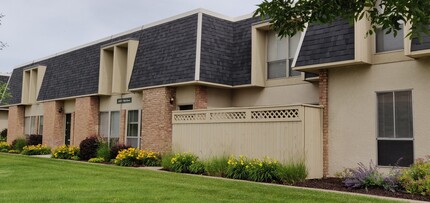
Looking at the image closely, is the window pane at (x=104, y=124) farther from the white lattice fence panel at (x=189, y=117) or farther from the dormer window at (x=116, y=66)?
the white lattice fence panel at (x=189, y=117)

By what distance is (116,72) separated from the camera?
22.5 metres

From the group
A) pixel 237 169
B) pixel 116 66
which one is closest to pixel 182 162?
pixel 237 169

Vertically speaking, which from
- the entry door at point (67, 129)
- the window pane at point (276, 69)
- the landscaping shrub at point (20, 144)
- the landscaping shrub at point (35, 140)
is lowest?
the landscaping shrub at point (20, 144)

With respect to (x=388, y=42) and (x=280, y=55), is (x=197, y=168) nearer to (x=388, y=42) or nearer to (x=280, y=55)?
(x=280, y=55)

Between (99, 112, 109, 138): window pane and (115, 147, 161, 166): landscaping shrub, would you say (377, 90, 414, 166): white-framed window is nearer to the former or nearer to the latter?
(115, 147, 161, 166): landscaping shrub

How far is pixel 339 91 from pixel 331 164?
7.77ft

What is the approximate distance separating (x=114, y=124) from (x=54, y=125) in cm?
600

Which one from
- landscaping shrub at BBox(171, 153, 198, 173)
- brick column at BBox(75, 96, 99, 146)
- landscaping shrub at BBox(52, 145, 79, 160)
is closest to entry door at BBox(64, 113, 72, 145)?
brick column at BBox(75, 96, 99, 146)

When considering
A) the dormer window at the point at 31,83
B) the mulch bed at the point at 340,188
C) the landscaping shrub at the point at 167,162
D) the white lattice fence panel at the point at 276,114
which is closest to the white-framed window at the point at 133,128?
the landscaping shrub at the point at 167,162

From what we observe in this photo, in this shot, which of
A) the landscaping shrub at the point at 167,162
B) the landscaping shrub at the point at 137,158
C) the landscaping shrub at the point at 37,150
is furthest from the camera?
the landscaping shrub at the point at 37,150

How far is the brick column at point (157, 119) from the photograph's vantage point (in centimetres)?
1873

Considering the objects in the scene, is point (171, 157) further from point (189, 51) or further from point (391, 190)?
point (391, 190)

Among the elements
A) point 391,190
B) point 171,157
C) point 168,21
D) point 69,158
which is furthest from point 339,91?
point 69,158

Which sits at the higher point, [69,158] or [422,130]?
[422,130]
